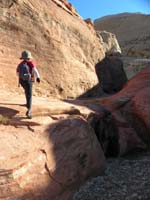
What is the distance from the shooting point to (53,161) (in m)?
8.76

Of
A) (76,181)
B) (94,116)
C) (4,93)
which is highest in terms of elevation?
(4,93)

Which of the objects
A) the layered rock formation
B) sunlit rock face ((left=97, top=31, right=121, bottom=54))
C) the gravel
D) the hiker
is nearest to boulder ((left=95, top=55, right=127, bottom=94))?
sunlit rock face ((left=97, top=31, right=121, bottom=54))

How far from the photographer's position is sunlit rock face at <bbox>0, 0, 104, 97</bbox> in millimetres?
12648

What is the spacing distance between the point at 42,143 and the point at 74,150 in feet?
3.61

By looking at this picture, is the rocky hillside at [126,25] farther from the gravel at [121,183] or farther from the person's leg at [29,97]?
the person's leg at [29,97]

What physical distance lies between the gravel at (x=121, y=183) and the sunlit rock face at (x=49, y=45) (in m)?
3.81

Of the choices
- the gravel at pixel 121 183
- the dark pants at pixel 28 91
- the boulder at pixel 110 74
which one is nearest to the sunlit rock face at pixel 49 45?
the boulder at pixel 110 74

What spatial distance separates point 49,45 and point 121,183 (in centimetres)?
622

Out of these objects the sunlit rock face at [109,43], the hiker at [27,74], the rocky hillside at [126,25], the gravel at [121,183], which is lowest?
the gravel at [121,183]

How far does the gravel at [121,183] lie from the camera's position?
8742 millimetres

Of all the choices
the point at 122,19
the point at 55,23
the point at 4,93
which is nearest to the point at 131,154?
the point at 4,93

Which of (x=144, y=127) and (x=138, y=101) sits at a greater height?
(x=138, y=101)

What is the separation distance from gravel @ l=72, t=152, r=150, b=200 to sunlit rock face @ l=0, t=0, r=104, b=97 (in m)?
3.81

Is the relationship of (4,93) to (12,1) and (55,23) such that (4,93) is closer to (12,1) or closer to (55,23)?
(12,1)
